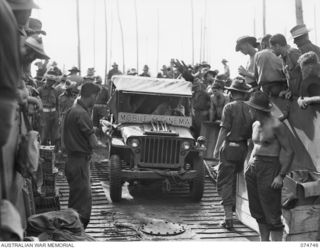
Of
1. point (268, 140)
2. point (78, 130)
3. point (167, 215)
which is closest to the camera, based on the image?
point (268, 140)

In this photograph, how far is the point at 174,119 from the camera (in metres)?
8.37

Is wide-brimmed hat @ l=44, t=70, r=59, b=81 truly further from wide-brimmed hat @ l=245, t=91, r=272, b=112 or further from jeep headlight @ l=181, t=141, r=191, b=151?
wide-brimmed hat @ l=245, t=91, r=272, b=112

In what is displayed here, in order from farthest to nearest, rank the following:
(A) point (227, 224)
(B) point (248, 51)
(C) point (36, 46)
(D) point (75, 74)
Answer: (D) point (75, 74) → (B) point (248, 51) → (A) point (227, 224) → (C) point (36, 46)

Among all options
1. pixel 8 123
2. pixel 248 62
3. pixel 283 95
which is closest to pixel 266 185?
pixel 283 95

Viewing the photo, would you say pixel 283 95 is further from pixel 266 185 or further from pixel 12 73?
pixel 12 73

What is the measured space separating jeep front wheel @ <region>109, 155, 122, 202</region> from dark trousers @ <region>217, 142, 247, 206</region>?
63.4 inches

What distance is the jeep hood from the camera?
7.70 meters

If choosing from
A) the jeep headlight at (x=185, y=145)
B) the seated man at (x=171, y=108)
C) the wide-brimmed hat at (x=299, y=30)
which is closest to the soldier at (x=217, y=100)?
the seated man at (x=171, y=108)

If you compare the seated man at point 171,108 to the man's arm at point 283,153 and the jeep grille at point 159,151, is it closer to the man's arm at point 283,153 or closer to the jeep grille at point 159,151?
the jeep grille at point 159,151

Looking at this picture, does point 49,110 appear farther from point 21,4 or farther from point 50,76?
point 21,4

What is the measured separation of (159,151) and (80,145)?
2.22 m

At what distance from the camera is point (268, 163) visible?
5121 mm

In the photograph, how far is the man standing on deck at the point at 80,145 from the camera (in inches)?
222

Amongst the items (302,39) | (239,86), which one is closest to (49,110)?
(239,86)
